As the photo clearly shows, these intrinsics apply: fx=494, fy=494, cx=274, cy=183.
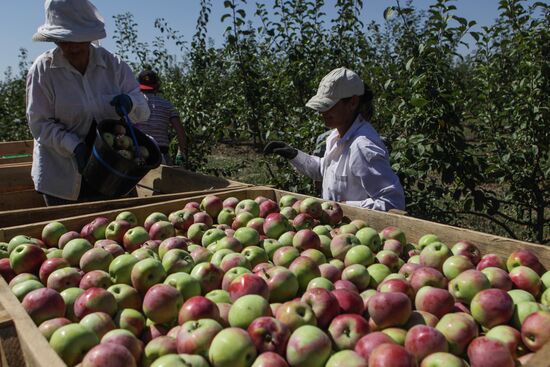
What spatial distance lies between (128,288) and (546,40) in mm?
4047

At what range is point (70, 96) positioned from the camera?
3201mm

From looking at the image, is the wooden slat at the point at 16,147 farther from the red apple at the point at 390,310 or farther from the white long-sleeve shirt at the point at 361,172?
the red apple at the point at 390,310

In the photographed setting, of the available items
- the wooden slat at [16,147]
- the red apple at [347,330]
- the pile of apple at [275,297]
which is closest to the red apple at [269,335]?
the pile of apple at [275,297]

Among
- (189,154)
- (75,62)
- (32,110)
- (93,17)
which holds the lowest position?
(189,154)

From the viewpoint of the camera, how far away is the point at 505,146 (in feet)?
14.2

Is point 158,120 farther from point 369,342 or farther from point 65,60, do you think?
point 369,342

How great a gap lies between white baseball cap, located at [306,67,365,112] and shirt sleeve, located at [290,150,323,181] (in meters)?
0.60

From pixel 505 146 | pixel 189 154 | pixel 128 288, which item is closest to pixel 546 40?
pixel 505 146

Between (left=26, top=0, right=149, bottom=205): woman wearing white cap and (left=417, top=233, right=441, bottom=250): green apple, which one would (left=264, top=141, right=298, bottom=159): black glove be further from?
(left=417, top=233, right=441, bottom=250): green apple

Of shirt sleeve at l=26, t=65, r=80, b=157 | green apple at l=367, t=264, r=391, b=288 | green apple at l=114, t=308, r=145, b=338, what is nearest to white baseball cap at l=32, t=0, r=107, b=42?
shirt sleeve at l=26, t=65, r=80, b=157

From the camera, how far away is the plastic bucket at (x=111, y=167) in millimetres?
2812

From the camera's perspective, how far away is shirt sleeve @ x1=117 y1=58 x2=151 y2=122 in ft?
11.3

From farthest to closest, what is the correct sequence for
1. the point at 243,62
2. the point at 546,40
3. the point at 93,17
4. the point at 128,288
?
the point at 243,62 < the point at 546,40 < the point at 93,17 < the point at 128,288

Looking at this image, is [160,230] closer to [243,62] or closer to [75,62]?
[75,62]
